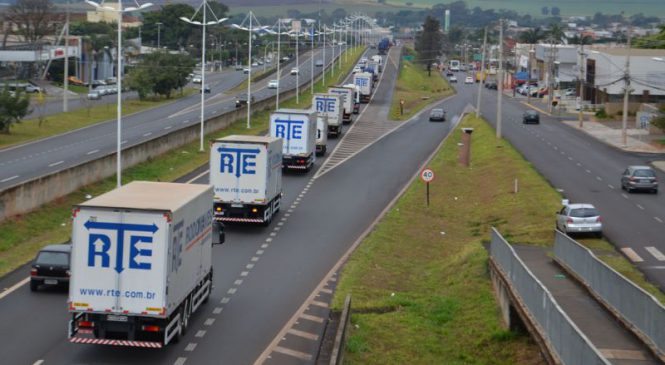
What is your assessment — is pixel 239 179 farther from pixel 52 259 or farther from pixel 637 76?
pixel 637 76

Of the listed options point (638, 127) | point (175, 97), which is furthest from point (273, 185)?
point (175, 97)

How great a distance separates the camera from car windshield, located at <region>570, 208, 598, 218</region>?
1539 inches

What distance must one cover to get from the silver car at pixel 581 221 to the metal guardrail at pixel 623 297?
369 inches

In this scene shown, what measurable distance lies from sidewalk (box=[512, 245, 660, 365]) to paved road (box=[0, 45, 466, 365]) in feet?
19.0

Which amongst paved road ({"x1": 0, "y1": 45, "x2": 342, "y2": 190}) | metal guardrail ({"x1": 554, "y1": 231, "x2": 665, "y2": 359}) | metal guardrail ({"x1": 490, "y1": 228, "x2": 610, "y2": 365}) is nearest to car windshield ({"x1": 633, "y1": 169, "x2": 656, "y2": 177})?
metal guardrail ({"x1": 554, "y1": 231, "x2": 665, "y2": 359})

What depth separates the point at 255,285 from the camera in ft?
100

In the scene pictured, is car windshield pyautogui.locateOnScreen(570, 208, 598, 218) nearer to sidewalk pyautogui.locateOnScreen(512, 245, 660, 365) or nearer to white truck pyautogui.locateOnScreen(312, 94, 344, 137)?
sidewalk pyautogui.locateOnScreen(512, 245, 660, 365)

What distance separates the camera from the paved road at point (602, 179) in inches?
1469

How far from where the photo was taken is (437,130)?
87500 millimetres

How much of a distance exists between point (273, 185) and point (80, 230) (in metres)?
19.1

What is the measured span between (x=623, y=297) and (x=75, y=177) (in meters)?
27.1

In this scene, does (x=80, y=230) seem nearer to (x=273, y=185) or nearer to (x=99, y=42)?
(x=273, y=185)

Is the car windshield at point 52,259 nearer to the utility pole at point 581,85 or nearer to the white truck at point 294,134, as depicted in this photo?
the white truck at point 294,134

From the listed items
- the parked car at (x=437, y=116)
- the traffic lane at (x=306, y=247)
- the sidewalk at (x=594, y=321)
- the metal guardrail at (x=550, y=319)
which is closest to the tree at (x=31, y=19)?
the parked car at (x=437, y=116)
